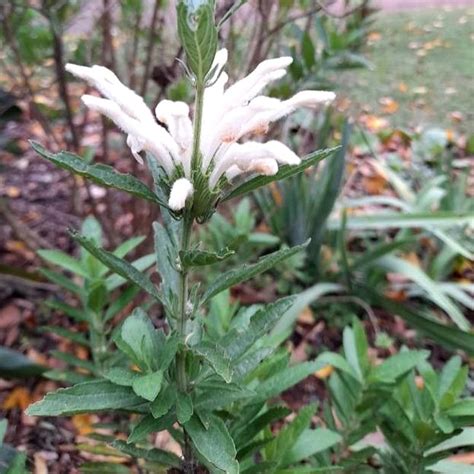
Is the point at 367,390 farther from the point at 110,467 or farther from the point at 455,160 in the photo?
the point at 455,160

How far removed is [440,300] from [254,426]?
1.12 meters

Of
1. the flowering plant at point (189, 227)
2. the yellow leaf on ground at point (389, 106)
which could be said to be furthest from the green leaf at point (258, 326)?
the yellow leaf on ground at point (389, 106)

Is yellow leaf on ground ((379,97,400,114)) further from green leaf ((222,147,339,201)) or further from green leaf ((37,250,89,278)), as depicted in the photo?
green leaf ((222,147,339,201))

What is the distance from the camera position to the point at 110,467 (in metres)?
1.25

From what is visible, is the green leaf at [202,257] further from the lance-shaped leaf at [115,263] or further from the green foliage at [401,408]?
the green foliage at [401,408]

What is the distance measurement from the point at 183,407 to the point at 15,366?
833 millimetres

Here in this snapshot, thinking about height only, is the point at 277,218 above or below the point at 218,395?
below

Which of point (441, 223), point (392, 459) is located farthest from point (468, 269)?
point (392, 459)

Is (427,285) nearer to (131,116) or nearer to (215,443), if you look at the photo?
(215,443)

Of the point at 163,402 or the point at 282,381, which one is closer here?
the point at 163,402

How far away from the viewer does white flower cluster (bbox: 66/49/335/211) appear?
33.5 inches

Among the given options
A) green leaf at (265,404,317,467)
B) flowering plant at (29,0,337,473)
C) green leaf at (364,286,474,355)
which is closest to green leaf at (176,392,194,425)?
flowering plant at (29,0,337,473)

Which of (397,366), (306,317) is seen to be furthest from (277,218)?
(397,366)

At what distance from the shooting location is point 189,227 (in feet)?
2.98
